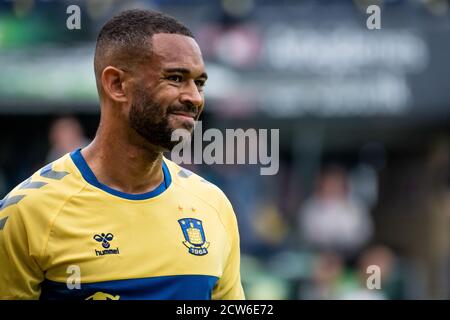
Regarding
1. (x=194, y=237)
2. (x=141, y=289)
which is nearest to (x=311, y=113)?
(x=194, y=237)

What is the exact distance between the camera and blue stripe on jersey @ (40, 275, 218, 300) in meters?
3.77

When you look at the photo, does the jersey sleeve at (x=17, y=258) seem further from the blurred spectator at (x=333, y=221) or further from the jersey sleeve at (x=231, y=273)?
the blurred spectator at (x=333, y=221)

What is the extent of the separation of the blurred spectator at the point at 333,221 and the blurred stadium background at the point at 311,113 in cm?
2

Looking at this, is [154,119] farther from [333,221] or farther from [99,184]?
[333,221]

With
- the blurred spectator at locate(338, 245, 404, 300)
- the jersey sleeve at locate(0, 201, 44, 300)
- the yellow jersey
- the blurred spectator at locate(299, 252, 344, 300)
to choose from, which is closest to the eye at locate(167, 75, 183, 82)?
the yellow jersey

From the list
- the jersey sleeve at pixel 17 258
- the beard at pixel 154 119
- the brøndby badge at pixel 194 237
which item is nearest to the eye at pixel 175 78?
the beard at pixel 154 119

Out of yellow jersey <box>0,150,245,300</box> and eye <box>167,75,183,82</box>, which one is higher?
eye <box>167,75,183,82</box>

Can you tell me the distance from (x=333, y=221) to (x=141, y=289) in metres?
8.20

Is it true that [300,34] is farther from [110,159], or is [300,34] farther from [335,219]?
[110,159]

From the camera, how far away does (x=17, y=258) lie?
374 cm

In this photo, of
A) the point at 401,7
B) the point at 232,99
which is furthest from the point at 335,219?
the point at 401,7

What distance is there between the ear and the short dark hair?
3 cm

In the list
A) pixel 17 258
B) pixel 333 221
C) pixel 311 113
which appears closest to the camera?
pixel 17 258

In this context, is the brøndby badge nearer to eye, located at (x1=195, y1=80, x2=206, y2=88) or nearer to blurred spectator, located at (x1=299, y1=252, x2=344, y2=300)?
eye, located at (x1=195, y1=80, x2=206, y2=88)
